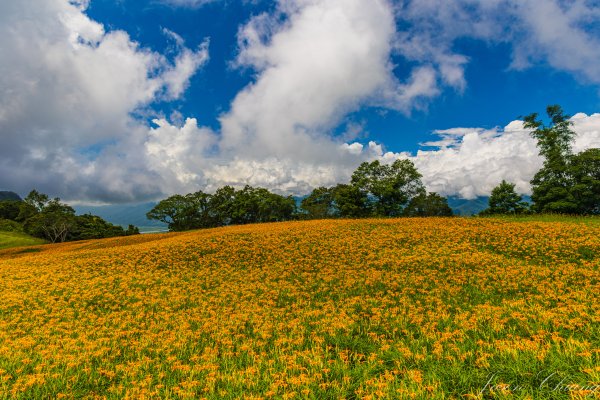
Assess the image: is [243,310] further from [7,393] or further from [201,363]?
[7,393]

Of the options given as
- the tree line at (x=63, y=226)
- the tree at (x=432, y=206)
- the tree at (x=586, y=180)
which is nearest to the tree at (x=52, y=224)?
the tree line at (x=63, y=226)

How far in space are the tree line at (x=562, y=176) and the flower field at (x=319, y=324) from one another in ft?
109

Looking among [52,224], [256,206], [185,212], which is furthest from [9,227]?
[256,206]

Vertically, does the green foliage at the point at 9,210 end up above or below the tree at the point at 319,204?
above

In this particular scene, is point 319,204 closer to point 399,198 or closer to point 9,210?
point 399,198

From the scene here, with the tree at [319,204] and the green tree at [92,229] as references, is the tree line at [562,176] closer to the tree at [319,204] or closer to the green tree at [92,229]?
the tree at [319,204]

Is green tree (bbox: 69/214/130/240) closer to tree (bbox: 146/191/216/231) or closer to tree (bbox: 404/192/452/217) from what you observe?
tree (bbox: 146/191/216/231)

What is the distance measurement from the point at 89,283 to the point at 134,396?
12.1 metres

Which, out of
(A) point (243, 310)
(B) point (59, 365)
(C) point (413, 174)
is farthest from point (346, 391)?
(C) point (413, 174)

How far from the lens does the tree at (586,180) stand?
44.9 m

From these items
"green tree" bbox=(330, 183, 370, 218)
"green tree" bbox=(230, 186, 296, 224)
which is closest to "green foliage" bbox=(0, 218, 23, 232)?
"green tree" bbox=(230, 186, 296, 224)

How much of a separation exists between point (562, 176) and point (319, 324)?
57.8m

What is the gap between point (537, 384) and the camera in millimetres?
4754

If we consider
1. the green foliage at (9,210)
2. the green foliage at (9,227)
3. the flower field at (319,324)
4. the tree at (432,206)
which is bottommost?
the flower field at (319,324)
